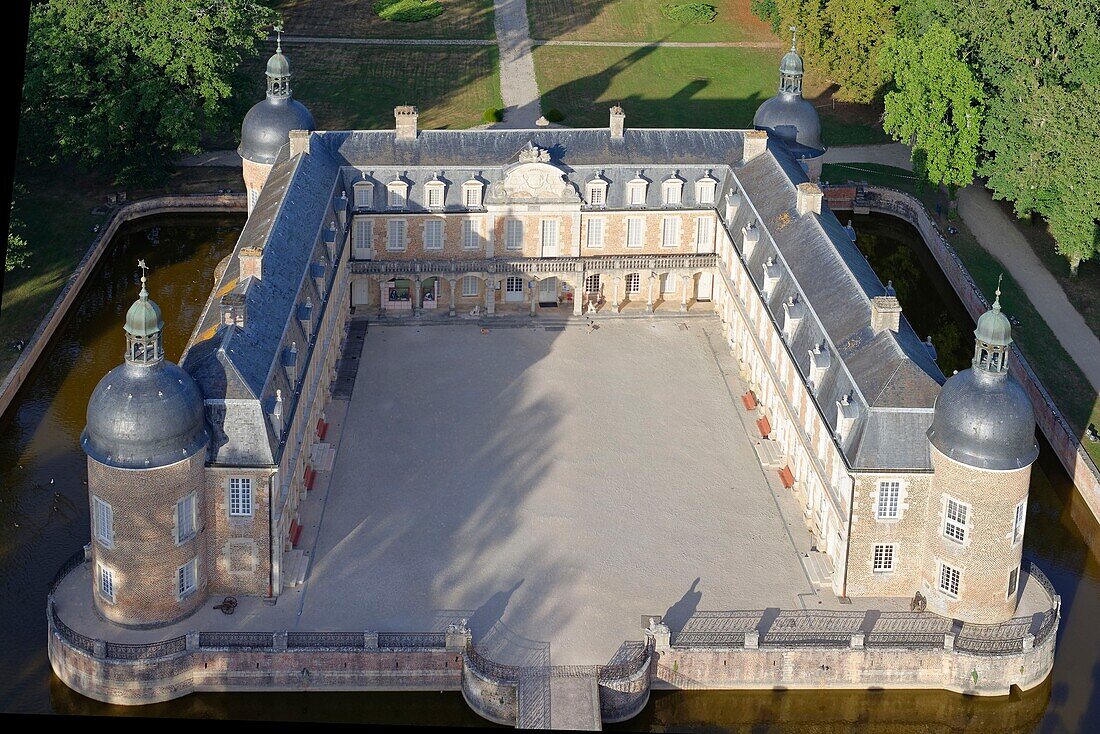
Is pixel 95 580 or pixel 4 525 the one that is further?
pixel 4 525

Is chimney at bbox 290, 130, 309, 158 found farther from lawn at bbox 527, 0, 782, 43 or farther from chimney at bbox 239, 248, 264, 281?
lawn at bbox 527, 0, 782, 43

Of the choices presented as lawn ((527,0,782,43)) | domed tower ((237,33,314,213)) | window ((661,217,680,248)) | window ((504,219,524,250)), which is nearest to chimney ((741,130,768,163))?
window ((661,217,680,248))

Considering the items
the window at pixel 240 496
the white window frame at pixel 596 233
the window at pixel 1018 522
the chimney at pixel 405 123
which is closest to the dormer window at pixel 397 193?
the chimney at pixel 405 123

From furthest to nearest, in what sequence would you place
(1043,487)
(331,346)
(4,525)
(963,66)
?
1. (963,66)
2. (331,346)
3. (1043,487)
4. (4,525)

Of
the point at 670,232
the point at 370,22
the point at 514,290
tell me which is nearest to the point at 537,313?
the point at 514,290

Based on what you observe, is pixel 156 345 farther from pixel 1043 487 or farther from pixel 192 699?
pixel 1043 487

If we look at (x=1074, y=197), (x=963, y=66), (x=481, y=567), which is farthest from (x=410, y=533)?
(x=963, y=66)
